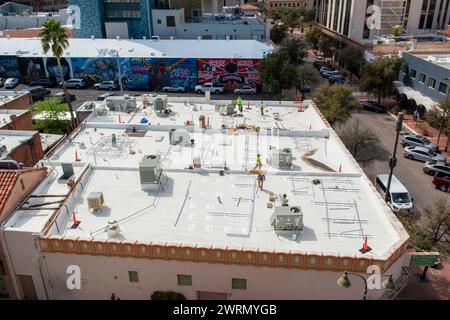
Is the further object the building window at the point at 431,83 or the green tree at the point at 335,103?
the building window at the point at 431,83

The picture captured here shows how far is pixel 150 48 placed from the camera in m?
69.4

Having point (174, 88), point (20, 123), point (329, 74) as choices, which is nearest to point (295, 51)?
point (329, 74)

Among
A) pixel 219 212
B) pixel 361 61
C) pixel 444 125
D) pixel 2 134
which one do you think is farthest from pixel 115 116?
pixel 361 61

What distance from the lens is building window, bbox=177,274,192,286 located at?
64.2 ft

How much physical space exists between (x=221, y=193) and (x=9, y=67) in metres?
63.7

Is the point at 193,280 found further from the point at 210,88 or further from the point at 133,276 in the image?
the point at 210,88

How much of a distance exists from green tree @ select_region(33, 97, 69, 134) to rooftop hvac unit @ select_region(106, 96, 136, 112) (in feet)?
29.9

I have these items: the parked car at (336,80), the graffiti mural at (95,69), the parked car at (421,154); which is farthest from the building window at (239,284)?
the parked car at (336,80)

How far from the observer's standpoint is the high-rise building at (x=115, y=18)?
7975 cm

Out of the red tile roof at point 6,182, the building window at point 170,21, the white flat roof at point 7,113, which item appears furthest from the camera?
the building window at point 170,21

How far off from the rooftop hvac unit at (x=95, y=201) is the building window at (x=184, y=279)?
20.8 feet

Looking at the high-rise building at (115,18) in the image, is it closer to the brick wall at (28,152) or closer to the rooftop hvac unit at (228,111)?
the rooftop hvac unit at (228,111)

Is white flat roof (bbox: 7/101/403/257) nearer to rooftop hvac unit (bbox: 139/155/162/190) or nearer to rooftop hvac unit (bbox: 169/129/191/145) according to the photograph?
rooftop hvac unit (bbox: 139/155/162/190)

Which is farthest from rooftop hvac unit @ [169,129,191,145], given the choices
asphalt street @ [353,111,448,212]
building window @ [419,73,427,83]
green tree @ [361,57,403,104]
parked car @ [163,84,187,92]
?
building window @ [419,73,427,83]
